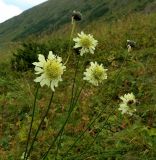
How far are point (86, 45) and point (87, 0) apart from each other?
269 feet

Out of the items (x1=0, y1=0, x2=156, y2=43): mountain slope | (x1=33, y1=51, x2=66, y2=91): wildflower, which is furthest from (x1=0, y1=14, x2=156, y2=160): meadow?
(x1=0, y1=0, x2=156, y2=43): mountain slope

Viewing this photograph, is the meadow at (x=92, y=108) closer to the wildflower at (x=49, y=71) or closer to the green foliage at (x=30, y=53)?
the green foliage at (x=30, y=53)

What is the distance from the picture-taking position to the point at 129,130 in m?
7.78

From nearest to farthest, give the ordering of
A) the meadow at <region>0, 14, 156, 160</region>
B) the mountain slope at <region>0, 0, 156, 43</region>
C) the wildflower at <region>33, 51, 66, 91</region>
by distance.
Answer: the wildflower at <region>33, 51, 66, 91</region>, the meadow at <region>0, 14, 156, 160</region>, the mountain slope at <region>0, 0, 156, 43</region>

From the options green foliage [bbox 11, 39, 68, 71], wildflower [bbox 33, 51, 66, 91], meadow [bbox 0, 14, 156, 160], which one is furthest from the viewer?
green foliage [bbox 11, 39, 68, 71]

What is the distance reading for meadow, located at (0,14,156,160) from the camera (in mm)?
7355

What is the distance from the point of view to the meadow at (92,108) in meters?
7.36

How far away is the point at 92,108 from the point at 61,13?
275 feet

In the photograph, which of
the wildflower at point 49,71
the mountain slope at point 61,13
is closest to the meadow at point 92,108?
the wildflower at point 49,71

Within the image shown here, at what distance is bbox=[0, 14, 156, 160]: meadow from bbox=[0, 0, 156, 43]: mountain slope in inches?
1190

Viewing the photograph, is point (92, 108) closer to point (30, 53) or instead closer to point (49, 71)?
point (30, 53)

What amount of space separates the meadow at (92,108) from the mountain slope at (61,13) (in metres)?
30.2

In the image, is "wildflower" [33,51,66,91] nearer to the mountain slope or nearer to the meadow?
the meadow

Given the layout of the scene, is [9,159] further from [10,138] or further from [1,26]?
[1,26]
